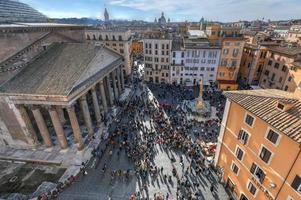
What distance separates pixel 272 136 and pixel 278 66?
124 ft

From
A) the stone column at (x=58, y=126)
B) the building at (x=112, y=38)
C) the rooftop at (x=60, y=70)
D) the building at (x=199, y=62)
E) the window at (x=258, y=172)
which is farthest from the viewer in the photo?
the building at (x=112, y=38)

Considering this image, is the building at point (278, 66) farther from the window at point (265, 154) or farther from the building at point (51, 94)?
the building at point (51, 94)

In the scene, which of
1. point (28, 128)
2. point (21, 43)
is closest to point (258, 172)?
point (28, 128)

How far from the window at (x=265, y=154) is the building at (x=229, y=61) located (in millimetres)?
35412

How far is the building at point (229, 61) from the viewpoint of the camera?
1898 inches

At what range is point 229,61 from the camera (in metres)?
50.4

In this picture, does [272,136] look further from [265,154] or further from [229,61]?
[229,61]

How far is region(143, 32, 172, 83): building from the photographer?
5234 cm

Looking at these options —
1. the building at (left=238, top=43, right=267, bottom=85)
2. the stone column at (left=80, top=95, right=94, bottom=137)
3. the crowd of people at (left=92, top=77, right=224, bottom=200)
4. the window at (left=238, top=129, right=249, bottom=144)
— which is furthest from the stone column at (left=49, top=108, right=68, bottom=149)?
the building at (left=238, top=43, right=267, bottom=85)

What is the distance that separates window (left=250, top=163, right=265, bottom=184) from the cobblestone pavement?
224 inches

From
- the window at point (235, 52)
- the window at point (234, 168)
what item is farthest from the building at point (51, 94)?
the window at point (235, 52)

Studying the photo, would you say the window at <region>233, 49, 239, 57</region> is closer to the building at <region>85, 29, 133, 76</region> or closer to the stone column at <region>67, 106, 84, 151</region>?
the building at <region>85, 29, 133, 76</region>

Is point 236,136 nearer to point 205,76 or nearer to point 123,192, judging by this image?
point 123,192

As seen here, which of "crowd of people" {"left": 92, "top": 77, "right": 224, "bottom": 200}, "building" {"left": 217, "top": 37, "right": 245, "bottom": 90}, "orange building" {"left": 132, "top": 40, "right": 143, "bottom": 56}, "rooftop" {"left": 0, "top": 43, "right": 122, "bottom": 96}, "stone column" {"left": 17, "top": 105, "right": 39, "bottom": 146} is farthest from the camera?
"orange building" {"left": 132, "top": 40, "right": 143, "bottom": 56}
